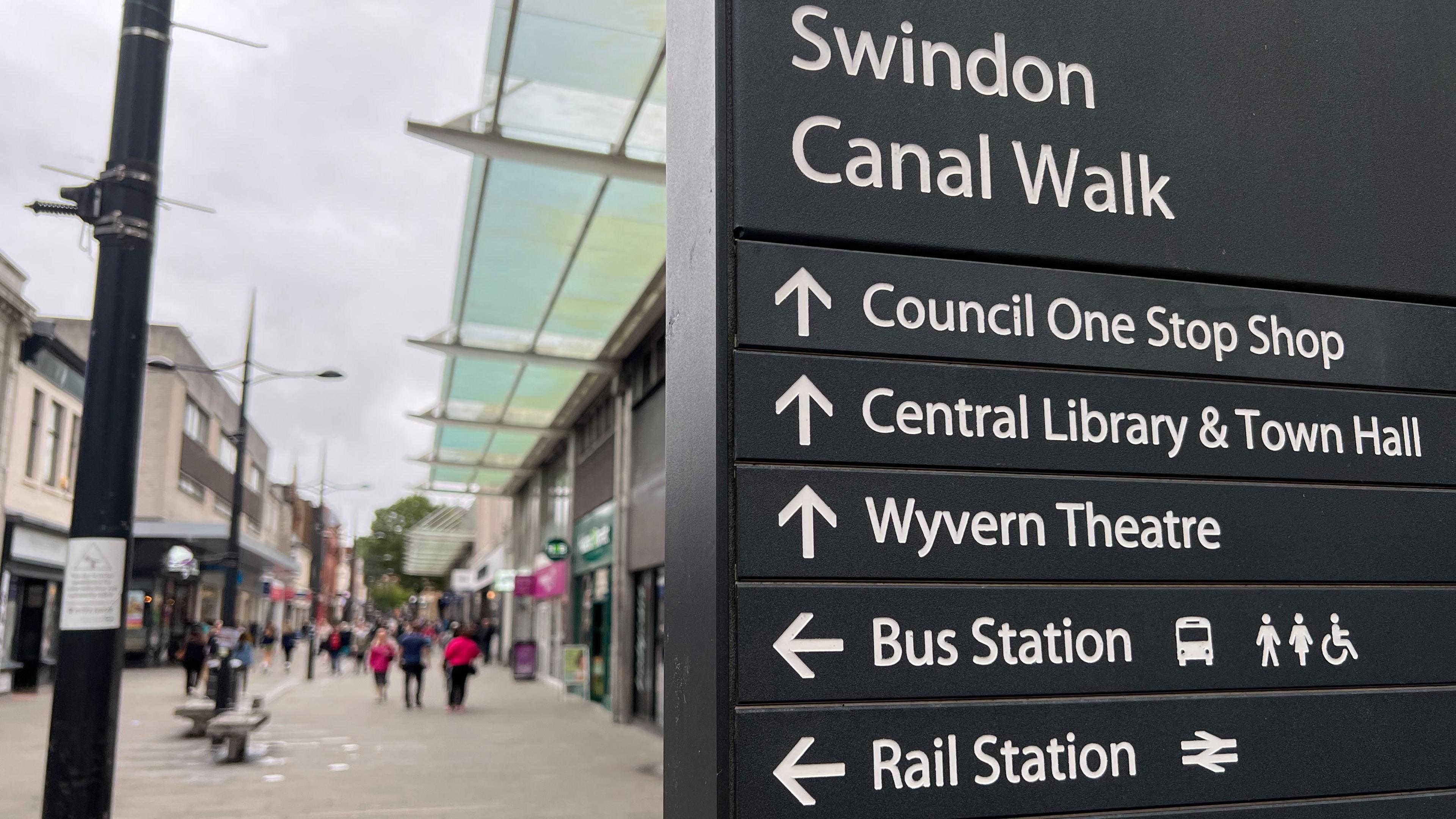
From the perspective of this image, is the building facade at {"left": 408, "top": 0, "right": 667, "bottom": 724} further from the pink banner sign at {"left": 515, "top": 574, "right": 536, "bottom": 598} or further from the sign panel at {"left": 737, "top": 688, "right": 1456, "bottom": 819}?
the sign panel at {"left": 737, "top": 688, "right": 1456, "bottom": 819}

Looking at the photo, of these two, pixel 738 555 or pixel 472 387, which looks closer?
pixel 738 555

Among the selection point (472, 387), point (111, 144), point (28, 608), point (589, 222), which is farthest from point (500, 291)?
point (28, 608)

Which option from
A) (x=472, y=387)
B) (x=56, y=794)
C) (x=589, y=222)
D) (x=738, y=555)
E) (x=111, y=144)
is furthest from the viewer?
(x=472, y=387)

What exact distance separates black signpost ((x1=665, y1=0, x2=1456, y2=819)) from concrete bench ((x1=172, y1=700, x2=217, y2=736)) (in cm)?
1682

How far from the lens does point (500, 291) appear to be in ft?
58.6

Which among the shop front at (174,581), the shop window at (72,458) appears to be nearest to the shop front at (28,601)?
the shop window at (72,458)

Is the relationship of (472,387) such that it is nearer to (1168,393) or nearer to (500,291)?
(500,291)

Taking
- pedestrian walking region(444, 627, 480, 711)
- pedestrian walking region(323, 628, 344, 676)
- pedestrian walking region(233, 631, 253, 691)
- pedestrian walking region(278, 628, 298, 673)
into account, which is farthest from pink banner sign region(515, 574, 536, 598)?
pedestrian walking region(278, 628, 298, 673)

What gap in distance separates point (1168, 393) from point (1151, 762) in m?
0.68

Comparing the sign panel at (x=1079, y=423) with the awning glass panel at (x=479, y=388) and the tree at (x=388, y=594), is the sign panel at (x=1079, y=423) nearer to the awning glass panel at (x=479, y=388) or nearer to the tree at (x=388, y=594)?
the awning glass panel at (x=479, y=388)

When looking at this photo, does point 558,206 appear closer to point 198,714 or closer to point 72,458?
point 198,714

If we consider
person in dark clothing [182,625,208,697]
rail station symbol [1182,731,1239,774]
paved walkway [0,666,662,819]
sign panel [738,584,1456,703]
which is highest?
sign panel [738,584,1456,703]

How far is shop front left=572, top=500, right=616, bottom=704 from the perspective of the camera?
22.7m

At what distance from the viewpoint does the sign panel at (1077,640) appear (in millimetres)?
1781
